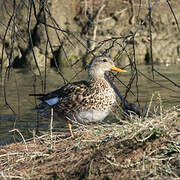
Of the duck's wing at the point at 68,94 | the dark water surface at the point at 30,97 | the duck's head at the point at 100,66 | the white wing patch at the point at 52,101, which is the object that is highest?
the duck's head at the point at 100,66

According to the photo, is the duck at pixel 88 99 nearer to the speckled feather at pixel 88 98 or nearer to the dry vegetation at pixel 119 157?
the speckled feather at pixel 88 98

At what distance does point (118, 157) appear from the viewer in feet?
12.9

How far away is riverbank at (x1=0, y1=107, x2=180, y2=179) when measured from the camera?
3.74 meters

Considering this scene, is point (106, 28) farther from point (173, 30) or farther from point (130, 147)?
point (130, 147)

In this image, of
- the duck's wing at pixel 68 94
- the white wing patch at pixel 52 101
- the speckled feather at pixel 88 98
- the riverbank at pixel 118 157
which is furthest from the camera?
the white wing patch at pixel 52 101

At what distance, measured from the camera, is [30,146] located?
529cm

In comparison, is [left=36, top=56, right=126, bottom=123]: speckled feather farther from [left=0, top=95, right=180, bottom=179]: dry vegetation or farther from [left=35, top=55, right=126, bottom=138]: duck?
[left=0, top=95, right=180, bottom=179]: dry vegetation

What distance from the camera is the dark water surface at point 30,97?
887 centimetres

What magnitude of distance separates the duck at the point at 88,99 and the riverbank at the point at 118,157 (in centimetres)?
165

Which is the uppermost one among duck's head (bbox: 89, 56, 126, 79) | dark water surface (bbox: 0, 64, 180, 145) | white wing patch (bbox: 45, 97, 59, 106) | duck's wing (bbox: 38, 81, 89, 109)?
duck's head (bbox: 89, 56, 126, 79)

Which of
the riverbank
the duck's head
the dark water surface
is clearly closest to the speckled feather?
the duck's head

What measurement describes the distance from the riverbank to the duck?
64.8 inches

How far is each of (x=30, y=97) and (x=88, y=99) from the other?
6.00 meters

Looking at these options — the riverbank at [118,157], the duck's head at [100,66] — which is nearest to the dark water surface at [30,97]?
the duck's head at [100,66]
